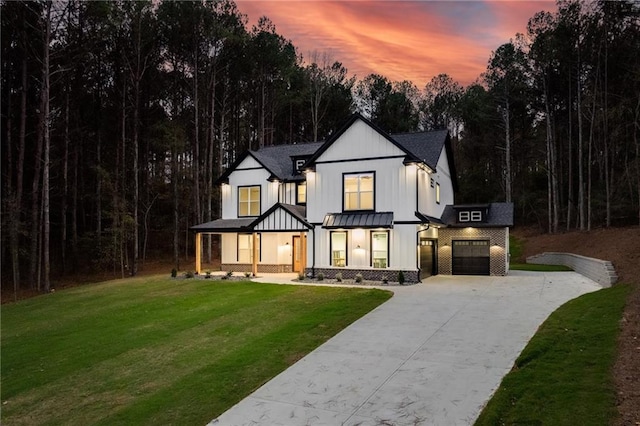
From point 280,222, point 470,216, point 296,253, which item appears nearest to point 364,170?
point 280,222

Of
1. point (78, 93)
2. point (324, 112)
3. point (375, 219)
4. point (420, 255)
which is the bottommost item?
point (420, 255)

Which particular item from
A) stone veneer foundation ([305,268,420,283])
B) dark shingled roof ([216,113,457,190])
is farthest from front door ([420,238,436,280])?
dark shingled roof ([216,113,457,190])

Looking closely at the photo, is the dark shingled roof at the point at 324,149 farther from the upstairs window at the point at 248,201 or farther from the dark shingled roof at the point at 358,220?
the dark shingled roof at the point at 358,220

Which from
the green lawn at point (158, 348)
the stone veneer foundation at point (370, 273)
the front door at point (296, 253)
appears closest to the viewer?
the green lawn at point (158, 348)

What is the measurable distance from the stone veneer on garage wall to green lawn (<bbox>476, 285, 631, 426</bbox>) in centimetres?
1133

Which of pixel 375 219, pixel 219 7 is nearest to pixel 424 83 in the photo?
pixel 219 7

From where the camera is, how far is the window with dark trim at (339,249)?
20109 millimetres

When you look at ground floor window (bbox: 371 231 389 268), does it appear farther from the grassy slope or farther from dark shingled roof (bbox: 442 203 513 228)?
the grassy slope

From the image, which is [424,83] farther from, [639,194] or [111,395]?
[111,395]

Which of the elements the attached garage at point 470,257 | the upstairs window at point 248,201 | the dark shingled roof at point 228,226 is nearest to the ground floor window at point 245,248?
the dark shingled roof at point 228,226

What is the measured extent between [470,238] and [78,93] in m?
27.9

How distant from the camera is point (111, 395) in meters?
7.34

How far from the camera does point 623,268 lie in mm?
15852

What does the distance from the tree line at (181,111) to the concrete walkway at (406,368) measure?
18.3m
